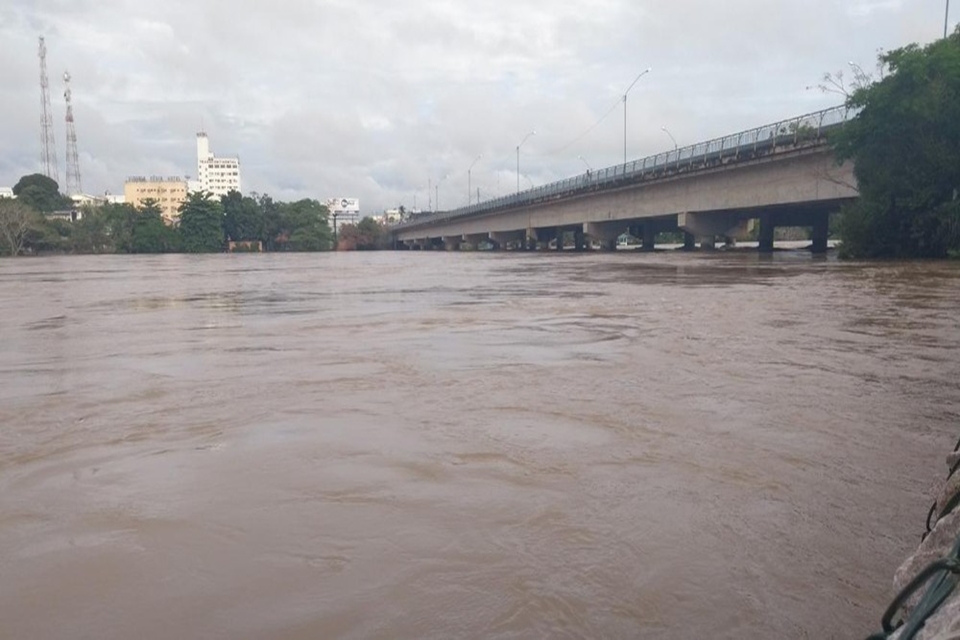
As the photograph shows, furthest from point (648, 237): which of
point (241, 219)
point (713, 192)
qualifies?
point (241, 219)

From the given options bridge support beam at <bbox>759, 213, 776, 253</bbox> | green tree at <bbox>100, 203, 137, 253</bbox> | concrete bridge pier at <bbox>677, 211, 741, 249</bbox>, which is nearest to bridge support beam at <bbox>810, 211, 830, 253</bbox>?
bridge support beam at <bbox>759, 213, 776, 253</bbox>

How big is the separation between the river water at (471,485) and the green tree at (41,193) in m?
127

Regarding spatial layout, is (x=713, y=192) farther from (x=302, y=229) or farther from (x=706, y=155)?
(x=302, y=229)

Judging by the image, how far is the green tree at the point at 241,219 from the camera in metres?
118

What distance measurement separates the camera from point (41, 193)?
12125 cm

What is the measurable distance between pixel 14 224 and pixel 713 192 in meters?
79.3

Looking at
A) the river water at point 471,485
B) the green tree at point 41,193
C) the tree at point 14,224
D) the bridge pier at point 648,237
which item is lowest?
the river water at point 471,485

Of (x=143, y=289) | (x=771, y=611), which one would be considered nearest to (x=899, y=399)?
(x=771, y=611)

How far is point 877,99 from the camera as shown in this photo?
2844 cm

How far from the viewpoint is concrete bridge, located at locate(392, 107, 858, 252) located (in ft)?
113

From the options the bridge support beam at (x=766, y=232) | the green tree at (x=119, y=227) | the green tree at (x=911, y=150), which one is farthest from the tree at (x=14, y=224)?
the green tree at (x=911, y=150)

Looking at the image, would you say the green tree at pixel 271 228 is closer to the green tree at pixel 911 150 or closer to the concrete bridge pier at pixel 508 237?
the concrete bridge pier at pixel 508 237

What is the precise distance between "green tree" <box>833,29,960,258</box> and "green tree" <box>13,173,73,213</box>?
118 metres

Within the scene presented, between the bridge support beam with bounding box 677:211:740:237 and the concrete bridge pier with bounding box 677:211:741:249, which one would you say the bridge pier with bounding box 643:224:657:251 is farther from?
the bridge support beam with bounding box 677:211:740:237
